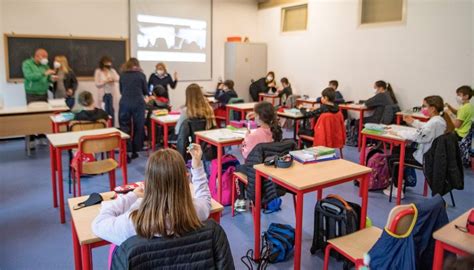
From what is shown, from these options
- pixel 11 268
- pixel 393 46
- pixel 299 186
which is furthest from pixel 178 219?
pixel 393 46

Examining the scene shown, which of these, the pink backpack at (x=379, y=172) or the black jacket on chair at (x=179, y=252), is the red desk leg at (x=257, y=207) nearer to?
the black jacket on chair at (x=179, y=252)

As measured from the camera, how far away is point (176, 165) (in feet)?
5.16

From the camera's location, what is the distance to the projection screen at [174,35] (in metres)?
8.27

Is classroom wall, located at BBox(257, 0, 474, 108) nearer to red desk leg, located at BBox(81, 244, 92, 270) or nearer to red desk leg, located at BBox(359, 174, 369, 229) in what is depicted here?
red desk leg, located at BBox(359, 174, 369, 229)

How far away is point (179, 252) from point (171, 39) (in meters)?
7.78

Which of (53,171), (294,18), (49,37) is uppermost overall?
(294,18)

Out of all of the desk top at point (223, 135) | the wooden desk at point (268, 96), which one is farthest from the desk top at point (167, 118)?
the wooden desk at point (268, 96)

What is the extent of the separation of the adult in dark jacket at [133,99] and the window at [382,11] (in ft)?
14.8

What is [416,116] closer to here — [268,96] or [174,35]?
[268,96]

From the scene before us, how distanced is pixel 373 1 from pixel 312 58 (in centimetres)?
177

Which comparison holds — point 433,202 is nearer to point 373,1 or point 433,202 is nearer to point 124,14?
point 373,1

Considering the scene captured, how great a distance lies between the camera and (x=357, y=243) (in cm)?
234

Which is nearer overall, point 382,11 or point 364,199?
point 364,199

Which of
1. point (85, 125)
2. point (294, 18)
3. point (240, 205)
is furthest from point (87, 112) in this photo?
point (294, 18)
